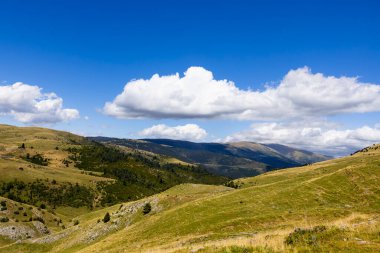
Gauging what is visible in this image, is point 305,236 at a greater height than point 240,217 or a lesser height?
greater

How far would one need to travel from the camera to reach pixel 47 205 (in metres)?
197

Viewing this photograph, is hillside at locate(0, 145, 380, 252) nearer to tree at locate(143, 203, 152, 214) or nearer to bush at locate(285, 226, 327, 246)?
bush at locate(285, 226, 327, 246)

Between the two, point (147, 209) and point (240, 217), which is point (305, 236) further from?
point (147, 209)

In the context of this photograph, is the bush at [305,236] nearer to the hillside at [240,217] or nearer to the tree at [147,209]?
the hillside at [240,217]

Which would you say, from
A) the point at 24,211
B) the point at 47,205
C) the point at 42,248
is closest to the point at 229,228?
the point at 42,248

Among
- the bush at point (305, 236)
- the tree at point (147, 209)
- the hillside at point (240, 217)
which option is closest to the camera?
the bush at point (305, 236)

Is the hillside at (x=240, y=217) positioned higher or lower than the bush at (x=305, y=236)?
lower

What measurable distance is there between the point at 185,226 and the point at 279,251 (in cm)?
3556

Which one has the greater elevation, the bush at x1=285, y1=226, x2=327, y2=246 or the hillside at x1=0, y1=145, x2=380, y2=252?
the bush at x1=285, y1=226, x2=327, y2=246

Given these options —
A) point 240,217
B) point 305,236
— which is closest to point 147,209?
point 240,217

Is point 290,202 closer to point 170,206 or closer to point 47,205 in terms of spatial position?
point 170,206

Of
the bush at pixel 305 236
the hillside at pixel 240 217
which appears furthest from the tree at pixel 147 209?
the bush at pixel 305 236

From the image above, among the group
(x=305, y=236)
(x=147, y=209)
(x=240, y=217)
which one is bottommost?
(x=147, y=209)

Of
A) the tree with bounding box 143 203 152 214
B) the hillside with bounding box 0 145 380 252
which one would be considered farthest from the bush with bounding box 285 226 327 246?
the tree with bounding box 143 203 152 214
